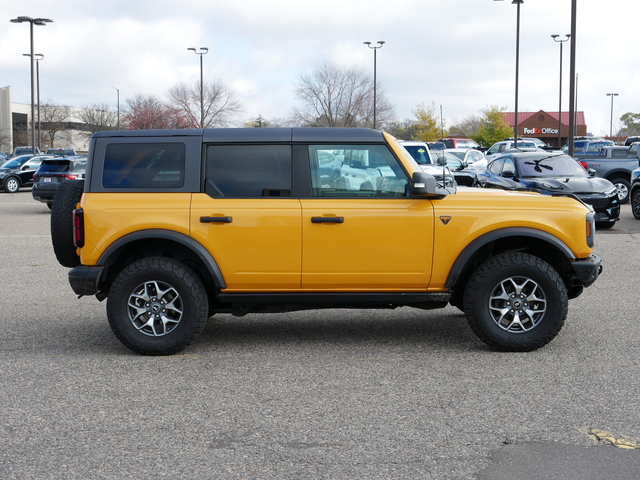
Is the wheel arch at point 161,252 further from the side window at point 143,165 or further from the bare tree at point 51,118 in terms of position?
the bare tree at point 51,118

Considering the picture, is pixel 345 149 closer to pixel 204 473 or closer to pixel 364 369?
pixel 364 369

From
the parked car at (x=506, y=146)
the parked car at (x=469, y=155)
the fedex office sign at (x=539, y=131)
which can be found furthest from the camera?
the fedex office sign at (x=539, y=131)

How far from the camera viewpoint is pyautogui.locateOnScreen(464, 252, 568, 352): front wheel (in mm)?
6590

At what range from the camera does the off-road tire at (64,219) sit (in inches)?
270

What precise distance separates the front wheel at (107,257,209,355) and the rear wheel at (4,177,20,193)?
28.4 metres

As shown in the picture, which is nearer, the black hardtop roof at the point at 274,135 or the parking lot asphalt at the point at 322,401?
the parking lot asphalt at the point at 322,401

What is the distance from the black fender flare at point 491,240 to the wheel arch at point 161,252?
183cm

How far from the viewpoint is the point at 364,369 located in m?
6.18

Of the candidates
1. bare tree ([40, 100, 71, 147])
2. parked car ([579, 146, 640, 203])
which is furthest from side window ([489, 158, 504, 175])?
bare tree ([40, 100, 71, 147])

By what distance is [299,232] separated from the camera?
653 cm

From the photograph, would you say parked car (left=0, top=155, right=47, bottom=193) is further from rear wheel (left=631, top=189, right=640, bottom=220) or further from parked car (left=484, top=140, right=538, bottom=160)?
parked car (left=484, top=140, right=538, bottom=160)

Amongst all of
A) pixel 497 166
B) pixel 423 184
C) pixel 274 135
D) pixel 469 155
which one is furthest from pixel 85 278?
pixel 469 155

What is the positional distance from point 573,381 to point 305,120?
66156mm

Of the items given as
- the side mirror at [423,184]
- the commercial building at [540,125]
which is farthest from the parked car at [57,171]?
the commercial building at [540,125]
